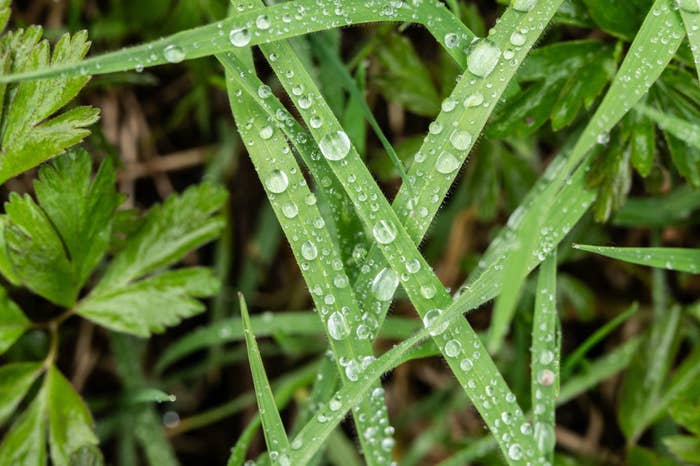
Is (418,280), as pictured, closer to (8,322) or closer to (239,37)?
(239,37)

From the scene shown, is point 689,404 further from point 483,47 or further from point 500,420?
→ point 483,47

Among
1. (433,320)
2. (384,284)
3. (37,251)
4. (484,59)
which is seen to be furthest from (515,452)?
(37,251)

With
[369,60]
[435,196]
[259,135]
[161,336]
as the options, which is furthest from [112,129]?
[435,196]

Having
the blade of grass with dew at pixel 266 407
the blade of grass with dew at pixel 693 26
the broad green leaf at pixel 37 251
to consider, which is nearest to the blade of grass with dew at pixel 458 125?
the blade of grass with dew at pixel 693 26

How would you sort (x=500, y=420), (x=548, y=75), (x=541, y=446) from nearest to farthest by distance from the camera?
1. (x=500, y=420)
2. (x=541, y=446)
3. (x=548, y=75)

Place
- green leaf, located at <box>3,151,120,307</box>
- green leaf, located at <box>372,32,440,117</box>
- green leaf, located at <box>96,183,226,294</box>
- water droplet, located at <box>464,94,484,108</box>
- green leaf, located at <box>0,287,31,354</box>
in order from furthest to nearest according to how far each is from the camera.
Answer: green leaf, located at <box>372,32,440,117</box>
green leaf, located at <box>96,183,226,294</box>
green leaf, located at <box>0,287,31,354</box>
green leaf, located at <box>3,151,120,307</box>
water droplet, located at <box>464,94,484,108</box>

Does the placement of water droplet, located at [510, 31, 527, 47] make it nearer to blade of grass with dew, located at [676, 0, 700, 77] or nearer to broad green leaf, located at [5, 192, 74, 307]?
blade of grass with dew, located at [676, 0, 700, 77]

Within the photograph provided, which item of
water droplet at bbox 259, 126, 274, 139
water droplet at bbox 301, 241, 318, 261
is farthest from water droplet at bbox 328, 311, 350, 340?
water droplet at bbox 259, 126, 274, 139
